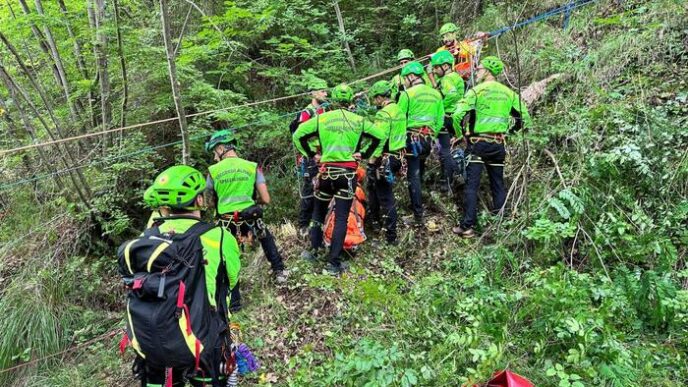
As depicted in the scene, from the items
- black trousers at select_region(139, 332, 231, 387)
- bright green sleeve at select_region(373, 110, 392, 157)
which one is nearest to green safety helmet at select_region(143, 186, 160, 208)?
black trousers at select_region(139, 332, 231, 387)

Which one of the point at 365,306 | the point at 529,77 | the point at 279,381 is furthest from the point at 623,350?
the point at 529,77

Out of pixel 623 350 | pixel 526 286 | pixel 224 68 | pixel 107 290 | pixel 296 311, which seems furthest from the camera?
pixel 224 68

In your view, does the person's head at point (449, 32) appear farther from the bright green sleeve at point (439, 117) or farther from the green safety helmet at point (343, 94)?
the green safety helmet at point (343, 94)

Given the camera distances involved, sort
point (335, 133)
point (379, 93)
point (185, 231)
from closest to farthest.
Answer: point (185, 231)
point (335, 133)
point (379, 93)

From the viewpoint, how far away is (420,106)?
6.54 meters

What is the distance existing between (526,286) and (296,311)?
2.52m

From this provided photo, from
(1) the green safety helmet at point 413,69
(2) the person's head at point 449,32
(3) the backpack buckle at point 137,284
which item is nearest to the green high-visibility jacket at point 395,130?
(1) the green safety helmet at point 413,69

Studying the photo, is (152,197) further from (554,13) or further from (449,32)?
(554,13)

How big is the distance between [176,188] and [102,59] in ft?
17.1

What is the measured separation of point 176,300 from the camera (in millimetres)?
2865

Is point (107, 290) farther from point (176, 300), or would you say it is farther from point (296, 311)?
point (176, 300)

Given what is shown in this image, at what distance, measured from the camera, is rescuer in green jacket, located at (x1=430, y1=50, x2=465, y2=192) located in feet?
23.3

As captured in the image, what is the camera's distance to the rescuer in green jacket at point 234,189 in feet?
17.0

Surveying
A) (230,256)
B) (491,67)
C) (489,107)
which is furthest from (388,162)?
(230,256)
